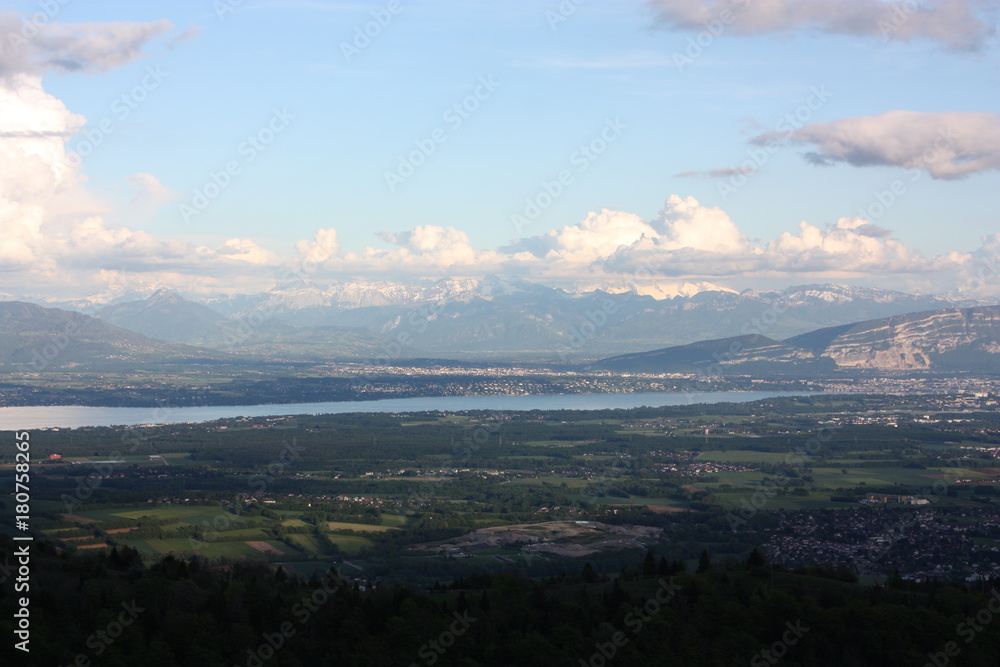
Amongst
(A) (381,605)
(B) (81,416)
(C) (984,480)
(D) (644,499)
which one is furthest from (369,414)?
(A) (381,605)

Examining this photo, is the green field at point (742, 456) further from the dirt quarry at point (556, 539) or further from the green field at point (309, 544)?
the green field at point (309, 544)

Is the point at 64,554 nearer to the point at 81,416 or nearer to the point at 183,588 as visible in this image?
the point at 183,588

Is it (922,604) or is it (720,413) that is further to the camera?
(720,413)

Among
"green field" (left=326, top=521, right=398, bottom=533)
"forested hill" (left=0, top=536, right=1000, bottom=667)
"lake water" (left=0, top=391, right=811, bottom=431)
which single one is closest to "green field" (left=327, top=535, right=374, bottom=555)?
"green field" (left=326, top=521, right=398, bottom=533)

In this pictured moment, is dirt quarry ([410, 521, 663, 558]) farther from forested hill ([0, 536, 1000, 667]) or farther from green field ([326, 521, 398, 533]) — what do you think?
forested hill ([0, 536, 1000, 667])

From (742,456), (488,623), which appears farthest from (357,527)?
(742,456)

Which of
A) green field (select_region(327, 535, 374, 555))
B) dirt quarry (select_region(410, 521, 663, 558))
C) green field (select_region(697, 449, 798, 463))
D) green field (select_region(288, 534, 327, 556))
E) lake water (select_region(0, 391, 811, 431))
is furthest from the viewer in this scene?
lake water (select_region(0, 391, 811, 431))

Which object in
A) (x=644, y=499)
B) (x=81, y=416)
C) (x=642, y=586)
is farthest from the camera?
(x=81, y=416)
